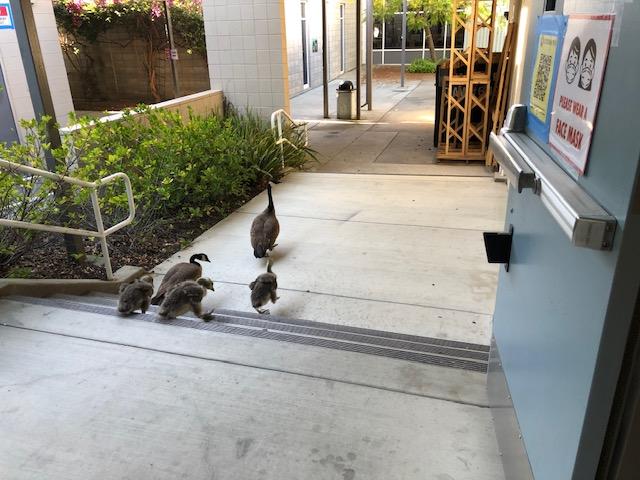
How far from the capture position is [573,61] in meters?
1.55

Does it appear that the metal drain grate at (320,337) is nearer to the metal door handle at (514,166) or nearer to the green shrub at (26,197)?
the green shrub at (26,197)

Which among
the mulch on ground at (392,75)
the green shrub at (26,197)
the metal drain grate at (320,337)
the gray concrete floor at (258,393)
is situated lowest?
the mulch on ground at (392,75)

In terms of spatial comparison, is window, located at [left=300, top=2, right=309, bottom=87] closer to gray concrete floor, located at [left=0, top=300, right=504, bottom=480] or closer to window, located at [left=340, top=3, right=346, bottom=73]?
window, located at [left=340, top=3, right=346, bottom=73]

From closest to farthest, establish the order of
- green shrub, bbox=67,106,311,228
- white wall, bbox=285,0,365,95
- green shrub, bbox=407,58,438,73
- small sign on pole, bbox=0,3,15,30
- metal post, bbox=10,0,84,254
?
metal post, bbox=10,0,84,254
green shrub, bbox=67,106,311,228
small sign on pole, bbox=0,3,15,30
white wall, bbox=285,0,365,95
green shrub, bbox=407,58,438,73

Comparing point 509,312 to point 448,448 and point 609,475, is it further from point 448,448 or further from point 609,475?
point 609,475

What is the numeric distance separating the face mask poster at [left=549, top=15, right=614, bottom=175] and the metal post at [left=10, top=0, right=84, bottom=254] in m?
4.13

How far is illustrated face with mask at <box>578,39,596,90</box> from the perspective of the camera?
1.38m

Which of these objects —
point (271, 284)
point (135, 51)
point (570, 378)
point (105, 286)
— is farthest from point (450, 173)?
point (135, 51)

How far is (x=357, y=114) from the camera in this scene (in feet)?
44.0

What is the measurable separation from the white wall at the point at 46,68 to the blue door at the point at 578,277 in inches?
384

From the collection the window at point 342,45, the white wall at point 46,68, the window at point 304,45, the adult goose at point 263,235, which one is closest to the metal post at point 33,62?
the adult goose at point 263,235

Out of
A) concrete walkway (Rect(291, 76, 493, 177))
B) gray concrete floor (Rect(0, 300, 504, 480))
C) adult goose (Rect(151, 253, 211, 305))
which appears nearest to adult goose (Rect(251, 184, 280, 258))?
adult goose (Rect(151, 253, 211, 305))

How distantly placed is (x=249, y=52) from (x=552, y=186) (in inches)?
373

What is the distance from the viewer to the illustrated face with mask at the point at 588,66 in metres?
1.38
